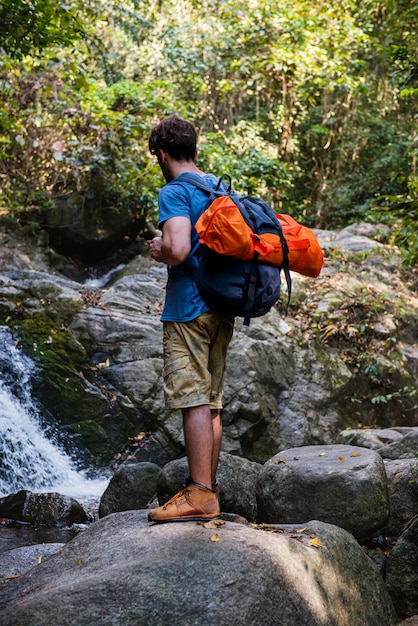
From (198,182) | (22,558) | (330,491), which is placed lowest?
(22,558)

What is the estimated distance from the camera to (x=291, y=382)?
29.8ft

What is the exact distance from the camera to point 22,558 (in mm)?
4480

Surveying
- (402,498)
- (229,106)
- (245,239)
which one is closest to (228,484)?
(402,498)

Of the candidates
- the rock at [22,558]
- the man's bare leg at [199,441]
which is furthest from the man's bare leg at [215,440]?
the rock at [22,558]

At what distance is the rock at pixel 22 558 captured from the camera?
4.22m

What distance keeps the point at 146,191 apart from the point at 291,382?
6097 mm

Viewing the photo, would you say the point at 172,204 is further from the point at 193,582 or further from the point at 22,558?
the point at 22,558

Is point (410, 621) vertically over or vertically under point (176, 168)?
under

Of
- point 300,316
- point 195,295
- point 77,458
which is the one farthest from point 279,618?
point 300,316

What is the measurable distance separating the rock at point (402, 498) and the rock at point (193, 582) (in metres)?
1.55

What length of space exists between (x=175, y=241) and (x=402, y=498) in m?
3.09

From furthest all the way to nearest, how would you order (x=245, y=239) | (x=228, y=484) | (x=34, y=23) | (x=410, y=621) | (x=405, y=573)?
1. (x=34, y=23)
2. (x=228, y=484)
3. (x=405, y=573)
4. (x=410, y=621)
5. (x=245, y=239)

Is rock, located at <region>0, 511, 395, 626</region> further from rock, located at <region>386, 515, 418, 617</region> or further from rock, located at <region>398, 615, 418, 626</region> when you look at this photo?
rock, located at <region>386, 515, 418, 617</region>

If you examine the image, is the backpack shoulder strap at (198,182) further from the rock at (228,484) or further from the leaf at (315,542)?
the rock at (228,484)
